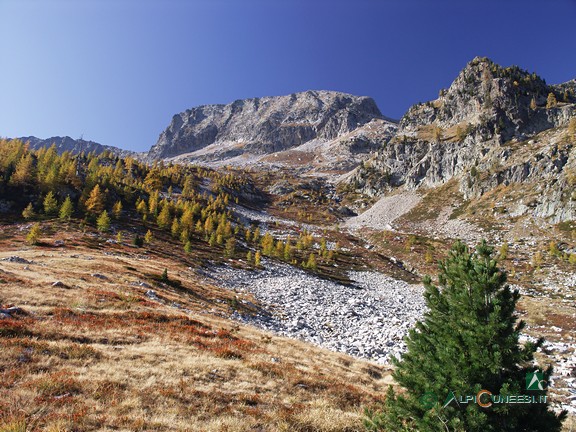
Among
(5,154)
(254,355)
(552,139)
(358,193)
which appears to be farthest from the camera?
(358,193)

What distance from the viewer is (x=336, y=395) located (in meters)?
11.9

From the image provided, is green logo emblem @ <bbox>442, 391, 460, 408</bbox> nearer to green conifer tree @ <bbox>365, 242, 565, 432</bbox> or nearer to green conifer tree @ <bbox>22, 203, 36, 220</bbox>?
green conifer tree @ <bbox>365, 242, 565, 432</bbox>

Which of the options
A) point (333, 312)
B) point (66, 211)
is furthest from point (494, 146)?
point (66, 211)

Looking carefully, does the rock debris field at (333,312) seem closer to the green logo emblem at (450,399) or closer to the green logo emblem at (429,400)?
the green logo emblem at (429,400)

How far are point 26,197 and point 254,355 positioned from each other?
276 ft

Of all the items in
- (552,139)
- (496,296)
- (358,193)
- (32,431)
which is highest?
(552,139)

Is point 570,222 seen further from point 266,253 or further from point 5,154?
point 5,154

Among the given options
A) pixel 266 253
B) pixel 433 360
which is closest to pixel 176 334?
pixel 433 360

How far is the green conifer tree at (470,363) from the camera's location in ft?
18.7

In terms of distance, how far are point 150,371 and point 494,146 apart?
164m

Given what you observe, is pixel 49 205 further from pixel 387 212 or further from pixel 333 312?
pixel 387 212

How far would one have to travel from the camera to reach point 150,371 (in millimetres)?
10812
